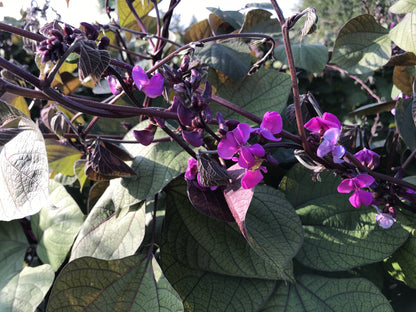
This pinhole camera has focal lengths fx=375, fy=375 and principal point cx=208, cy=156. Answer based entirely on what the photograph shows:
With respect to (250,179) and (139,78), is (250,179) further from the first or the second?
(139,78)

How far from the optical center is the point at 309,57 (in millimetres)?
752

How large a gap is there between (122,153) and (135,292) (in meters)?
0.18

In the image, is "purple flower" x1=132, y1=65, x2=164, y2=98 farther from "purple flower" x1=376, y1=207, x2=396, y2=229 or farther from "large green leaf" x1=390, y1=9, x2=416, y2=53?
"large green leaf" x1=390, y1=9, x2=416, y2=53

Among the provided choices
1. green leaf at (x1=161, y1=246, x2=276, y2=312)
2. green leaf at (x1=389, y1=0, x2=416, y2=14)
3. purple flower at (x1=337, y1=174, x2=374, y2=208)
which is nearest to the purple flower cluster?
purple flower at (x1=337, y1=174, x2=374, y2=208)

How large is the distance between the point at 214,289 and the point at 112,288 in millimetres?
136

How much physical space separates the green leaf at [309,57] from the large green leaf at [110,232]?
1.35 feet

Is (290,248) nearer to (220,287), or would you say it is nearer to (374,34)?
(220,287)

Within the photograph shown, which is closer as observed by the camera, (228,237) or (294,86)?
(294,86)

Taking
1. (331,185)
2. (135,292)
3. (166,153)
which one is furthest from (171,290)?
(331,185)

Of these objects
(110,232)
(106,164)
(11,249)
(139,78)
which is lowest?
(11,249)

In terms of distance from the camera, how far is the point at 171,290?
1.50ft

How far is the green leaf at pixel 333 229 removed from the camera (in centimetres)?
51

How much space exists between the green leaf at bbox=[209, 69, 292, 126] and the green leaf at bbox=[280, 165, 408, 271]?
4.2 inches

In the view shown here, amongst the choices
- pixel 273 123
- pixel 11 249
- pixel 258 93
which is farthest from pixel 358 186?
pixel 11 249
